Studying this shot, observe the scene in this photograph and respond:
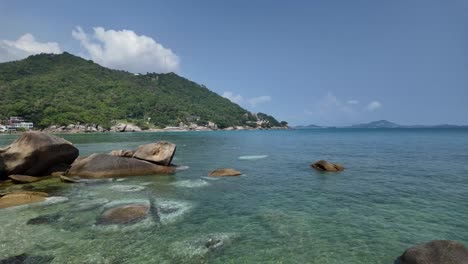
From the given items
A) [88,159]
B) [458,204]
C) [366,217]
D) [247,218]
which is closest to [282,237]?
[247,218]

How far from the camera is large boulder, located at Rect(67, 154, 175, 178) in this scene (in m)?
29.4

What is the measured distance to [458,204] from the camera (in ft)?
63.1

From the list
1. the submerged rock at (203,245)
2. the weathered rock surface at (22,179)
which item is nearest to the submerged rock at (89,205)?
the submerged rock at (203,245)

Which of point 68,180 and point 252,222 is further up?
point 252,222

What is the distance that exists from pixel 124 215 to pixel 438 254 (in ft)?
48.0

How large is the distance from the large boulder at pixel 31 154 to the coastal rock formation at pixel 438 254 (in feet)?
103

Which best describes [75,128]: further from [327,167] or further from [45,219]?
[45,219]

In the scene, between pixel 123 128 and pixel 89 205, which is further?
A: pixel 123 128

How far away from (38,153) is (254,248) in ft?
84.7

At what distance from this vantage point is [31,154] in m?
28.1

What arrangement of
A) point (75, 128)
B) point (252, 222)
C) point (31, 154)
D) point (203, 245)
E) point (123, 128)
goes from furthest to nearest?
point (123, 128) < point (75, 128) < point (31, 154) < point (252, 222) < point (203, 245)

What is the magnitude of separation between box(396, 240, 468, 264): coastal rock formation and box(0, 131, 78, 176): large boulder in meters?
31.3

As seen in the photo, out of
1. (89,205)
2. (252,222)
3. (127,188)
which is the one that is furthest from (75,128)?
(252,222)

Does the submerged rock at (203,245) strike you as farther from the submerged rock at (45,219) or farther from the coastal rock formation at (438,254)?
the submerged rock at (45,219)
